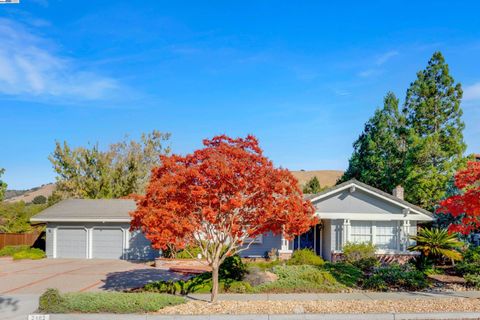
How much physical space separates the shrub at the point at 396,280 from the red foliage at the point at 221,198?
4304mm

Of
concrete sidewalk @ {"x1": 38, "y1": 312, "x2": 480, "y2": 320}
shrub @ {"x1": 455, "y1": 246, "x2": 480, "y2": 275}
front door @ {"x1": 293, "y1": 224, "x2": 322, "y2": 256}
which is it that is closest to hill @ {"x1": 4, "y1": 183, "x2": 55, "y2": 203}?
front door @ {"x1": 293, "y1": 224, "x2": 322, "y2": 256}

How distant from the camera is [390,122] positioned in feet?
118

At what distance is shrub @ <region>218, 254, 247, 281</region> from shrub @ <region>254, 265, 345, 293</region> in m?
0.97

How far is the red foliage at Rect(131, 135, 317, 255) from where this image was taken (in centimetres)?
1121

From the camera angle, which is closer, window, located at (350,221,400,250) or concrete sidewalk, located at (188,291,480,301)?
concrete sidewalk, located at (188,291,480,301)

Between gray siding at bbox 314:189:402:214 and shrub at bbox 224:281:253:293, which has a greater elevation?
gray siding at bbox 314:189:402:214

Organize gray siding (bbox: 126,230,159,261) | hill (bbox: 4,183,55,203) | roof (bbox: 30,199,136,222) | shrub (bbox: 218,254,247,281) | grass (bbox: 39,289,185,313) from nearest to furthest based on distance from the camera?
Answer: 1. grass (bbox: 39,289,185,313)
2. shrub (bbox: 218,254,247,281)
3. gray siding (bbox: 126,230,159,261)
4. roof (bbox: 30,199,136,222)
5. hill (bbox: 4,183,55,203)

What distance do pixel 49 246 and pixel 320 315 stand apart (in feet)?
70.8

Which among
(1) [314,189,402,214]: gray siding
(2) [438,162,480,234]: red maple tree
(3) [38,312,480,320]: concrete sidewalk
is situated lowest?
(3) [38,312,480,320]: concrete sidewalk

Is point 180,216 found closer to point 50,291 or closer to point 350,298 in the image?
point 50,291

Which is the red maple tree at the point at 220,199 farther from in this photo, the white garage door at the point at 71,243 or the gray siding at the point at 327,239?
the white garage door at the point at 71,243

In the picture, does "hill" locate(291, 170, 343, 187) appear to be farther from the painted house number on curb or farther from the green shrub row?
the painted house number on curb

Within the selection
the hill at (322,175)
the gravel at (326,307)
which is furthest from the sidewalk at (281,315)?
the hill at (322,175)

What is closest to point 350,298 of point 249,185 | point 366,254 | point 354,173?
point 249,185
